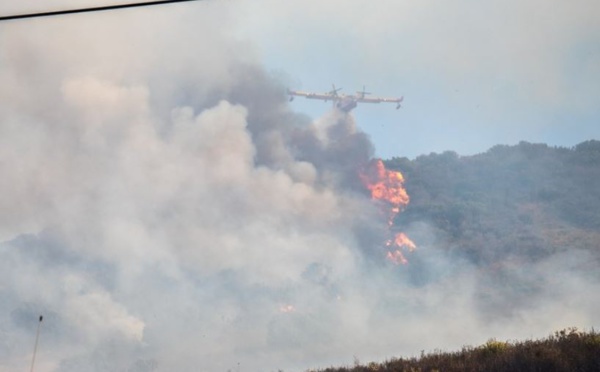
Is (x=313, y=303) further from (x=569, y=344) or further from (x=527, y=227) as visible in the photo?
(x=569, y=344)

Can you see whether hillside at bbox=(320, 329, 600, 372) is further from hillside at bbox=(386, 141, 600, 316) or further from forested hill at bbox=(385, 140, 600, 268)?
forested hill at bbox=(385, 140, 600, 268)

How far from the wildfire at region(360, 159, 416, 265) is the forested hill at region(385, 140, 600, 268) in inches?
81.7

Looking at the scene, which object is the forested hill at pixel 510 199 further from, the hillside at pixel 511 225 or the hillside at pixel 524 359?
the hillside at pixel 524 359

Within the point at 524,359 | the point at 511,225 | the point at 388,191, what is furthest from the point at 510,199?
the point at 524,359

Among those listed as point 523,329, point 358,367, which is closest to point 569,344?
point 358,367

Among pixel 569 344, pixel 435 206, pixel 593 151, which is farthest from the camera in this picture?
pixel 593 151

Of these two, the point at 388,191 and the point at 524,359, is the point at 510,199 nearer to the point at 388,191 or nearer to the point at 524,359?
the point at 388,191

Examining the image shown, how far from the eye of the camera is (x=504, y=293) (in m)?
76.5

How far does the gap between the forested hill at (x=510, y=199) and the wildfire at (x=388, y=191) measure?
2076 mm

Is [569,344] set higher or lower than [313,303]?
lower

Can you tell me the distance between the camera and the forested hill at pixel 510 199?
85037 millimetres

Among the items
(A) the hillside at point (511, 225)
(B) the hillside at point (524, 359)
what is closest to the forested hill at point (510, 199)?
(A) the hillside at point (511, 225)

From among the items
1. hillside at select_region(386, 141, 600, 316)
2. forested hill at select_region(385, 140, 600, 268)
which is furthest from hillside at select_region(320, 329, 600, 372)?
forested hill at select_region(385, 140, 600, 268)

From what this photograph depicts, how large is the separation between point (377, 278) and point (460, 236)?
15910 mm
